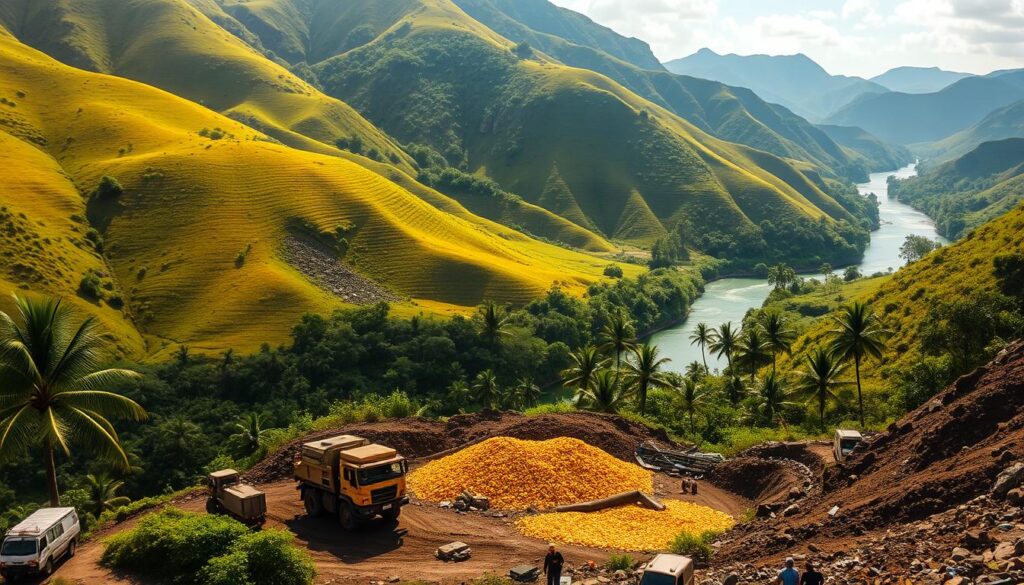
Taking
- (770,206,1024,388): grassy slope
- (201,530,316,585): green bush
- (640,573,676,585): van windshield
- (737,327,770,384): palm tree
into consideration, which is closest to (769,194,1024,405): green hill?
(770,206,1024,388): grassy slope

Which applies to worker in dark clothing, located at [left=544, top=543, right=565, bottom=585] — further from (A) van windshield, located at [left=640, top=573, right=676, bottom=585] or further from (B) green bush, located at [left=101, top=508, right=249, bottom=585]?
(B) green bush, located at [left=101, top=508, right=249, bottom=585]

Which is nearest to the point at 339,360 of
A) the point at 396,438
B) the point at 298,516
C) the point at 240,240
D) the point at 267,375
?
the point at 267,375

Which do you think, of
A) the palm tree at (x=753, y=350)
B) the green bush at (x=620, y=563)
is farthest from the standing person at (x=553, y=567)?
the palm tree at (x=753, y=350)

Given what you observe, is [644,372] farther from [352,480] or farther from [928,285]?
[928,285]

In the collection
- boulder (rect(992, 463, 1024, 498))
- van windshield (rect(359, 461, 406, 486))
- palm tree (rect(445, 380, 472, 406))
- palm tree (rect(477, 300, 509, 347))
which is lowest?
palm tree (rect(445, 380, 472, 406))

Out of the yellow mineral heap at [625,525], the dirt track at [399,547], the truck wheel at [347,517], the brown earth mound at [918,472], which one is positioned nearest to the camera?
the brown earth mound at [918,472]

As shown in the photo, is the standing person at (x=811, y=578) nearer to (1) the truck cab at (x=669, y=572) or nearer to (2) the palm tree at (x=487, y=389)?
(1) the truck cab at (x=669, y=572)

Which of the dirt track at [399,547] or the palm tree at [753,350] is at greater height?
the dirt track at [399,547]

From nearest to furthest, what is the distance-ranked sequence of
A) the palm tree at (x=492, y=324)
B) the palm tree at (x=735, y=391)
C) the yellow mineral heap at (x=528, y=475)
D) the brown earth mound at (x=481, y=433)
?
1. the yellow mineral heap at (x=528, y=475)
2. the brown earth mound at (x=481, y=433)
3. the palm tree at (x=735, y=391)
4. the palm tree at (x=492, y=324)
